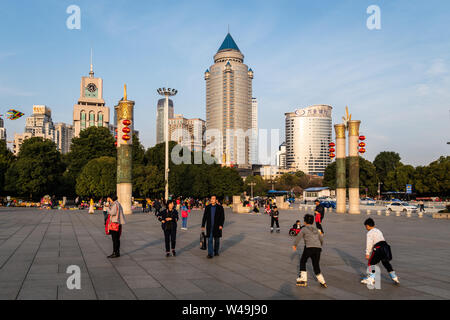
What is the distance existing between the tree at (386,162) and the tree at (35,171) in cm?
8142

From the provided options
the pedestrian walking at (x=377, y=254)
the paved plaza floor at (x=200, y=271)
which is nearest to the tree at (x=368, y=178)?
the paved plaza floor at (x=200, y=271)

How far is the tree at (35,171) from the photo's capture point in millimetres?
56500

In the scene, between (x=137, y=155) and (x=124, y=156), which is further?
(x=137, y=155)

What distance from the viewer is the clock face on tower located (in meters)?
158

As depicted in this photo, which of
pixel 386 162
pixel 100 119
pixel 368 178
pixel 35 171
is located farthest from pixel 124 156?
pixel 100 119

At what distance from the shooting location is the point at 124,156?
119 ft

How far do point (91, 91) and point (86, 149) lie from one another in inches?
3822

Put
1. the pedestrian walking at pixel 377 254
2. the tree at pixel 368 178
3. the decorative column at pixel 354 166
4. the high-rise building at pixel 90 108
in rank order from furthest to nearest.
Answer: the high-rise building at pixel 90 108
the tree at pixel 368 178
the decorative column at pixel 354 166
the pedestrian walking at pixel 377 254

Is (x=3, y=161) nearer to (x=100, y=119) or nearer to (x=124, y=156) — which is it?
(x=124, y=156)

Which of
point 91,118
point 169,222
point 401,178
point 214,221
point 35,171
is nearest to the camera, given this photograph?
point 214,221

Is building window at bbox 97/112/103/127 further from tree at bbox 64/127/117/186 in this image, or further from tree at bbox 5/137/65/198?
tree at bbox 5/137/65/198

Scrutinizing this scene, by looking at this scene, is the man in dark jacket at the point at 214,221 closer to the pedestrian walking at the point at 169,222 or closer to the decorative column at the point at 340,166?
the pedestrian walking at the point at 169,222

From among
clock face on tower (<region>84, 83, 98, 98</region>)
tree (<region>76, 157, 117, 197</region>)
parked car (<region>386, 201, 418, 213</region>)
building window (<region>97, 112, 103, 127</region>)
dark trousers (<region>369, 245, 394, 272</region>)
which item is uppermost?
clock face on tower (<region>84, 83, 98, 98</region>)

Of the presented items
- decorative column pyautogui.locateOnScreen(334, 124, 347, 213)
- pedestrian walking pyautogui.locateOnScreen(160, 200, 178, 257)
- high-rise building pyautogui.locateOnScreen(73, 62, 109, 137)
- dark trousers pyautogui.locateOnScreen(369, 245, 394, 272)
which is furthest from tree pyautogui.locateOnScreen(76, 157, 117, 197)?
high-rise building pyautogui.locateOnScreen(73, 62, 109, 137)
